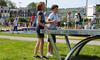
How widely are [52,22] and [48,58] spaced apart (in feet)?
3.82

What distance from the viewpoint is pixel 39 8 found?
10000mm

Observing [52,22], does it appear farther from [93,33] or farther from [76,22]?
[76,22]

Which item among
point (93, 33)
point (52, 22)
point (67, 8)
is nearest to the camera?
point (93, 33)

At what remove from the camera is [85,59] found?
21.3 ft

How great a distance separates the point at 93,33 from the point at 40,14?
3.88 meters

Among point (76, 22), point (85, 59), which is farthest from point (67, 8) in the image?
point (85, 59)

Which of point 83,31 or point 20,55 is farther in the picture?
point 20,55

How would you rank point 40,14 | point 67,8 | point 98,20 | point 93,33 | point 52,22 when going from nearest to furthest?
point 93,33 → point 40,14 → point 52,22 → point 98,20 → point 67,8

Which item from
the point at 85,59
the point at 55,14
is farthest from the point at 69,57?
the point at 55,14

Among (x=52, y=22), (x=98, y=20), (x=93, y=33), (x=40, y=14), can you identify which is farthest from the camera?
(x=98, y=20)

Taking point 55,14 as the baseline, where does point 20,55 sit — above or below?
below

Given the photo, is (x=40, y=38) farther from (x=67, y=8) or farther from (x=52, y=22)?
(x=67, y=8)

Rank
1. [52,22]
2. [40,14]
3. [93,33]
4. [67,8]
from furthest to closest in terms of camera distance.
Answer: [67,8], [52,22], [40,14], [93,33]

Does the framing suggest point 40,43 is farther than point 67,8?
No
